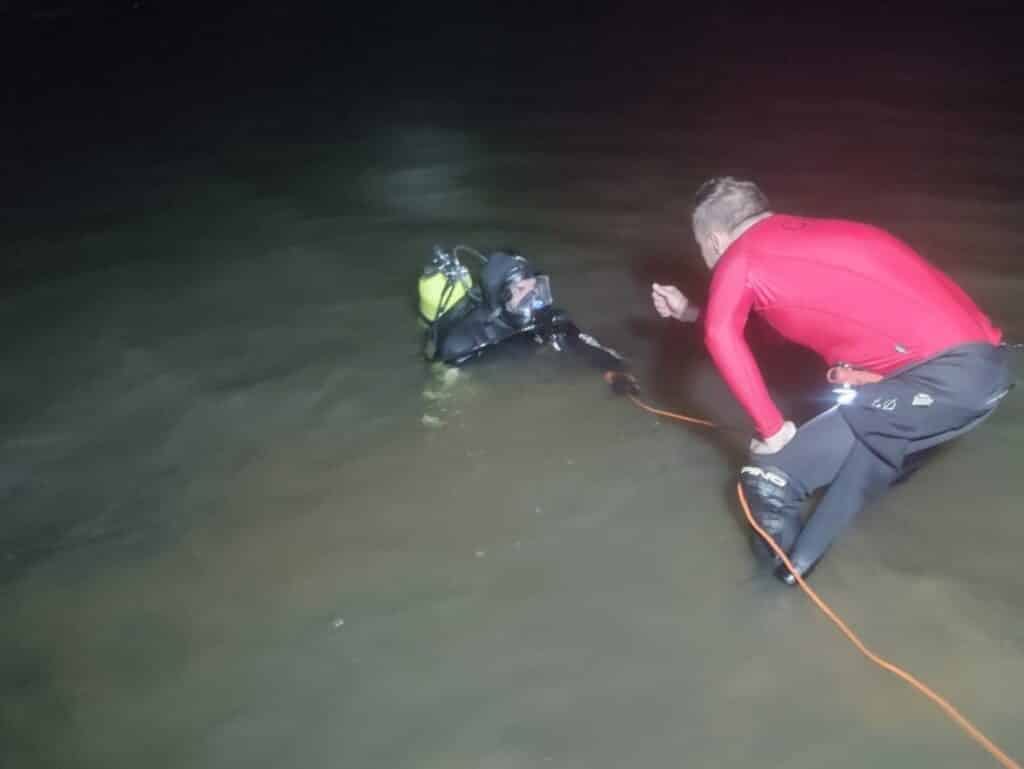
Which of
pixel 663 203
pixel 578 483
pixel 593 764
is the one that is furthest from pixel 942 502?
pixel 663 203

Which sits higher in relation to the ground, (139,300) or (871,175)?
(871,175)

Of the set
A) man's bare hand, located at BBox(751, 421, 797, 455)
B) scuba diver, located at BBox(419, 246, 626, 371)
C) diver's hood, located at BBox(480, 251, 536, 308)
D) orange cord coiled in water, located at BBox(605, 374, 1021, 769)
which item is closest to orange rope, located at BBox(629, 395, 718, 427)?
scuba diver, located at BBox(419, 246, 626, 371)

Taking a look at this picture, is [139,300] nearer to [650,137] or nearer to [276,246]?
[276,246]

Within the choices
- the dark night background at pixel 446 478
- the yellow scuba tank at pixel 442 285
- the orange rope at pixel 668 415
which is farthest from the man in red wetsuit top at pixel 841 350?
the yellow scuba tank at pixel 442 285

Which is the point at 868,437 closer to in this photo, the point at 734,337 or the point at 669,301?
the point at 734,337

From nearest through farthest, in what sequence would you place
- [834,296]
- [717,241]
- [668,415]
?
1. [834,296]
2. [717,241]
3. [668,415]

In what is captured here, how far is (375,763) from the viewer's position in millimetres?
2812

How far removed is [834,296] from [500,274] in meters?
1.77

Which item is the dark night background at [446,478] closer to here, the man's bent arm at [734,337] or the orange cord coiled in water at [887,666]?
the orange cord coiled in water at [887,666]

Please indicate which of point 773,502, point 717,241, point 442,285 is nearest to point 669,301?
point 717,241

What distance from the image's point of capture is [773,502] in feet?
10.8

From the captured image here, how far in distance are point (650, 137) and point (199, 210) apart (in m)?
3.58

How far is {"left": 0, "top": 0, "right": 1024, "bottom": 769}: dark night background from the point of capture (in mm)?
2934

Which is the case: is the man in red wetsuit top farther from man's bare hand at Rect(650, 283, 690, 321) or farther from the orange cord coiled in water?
man's bare hand at Rect(650, 283, 690, 321)
